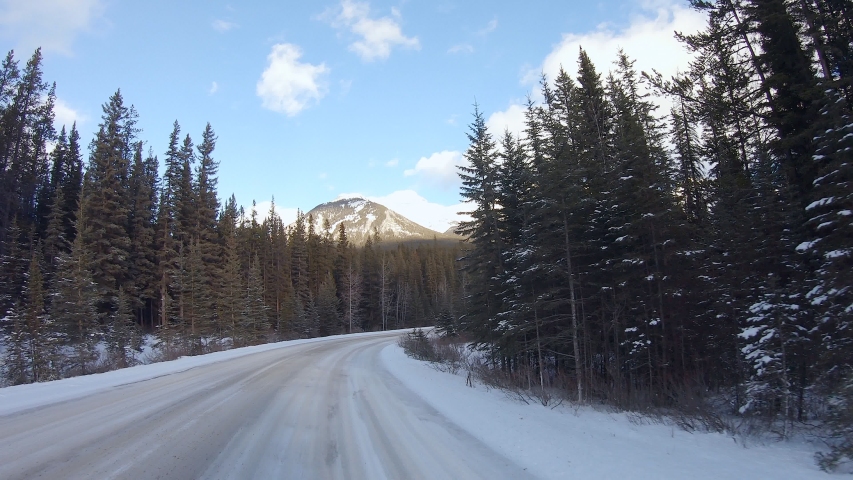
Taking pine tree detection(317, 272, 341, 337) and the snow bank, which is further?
pine tree detection(317, 272, 341, 337)

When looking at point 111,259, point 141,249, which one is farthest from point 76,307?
point 141,249

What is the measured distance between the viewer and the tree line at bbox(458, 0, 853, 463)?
855 centimetres

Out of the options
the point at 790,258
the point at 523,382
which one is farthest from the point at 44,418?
the point at 790,258

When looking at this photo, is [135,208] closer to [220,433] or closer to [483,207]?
[483,207]

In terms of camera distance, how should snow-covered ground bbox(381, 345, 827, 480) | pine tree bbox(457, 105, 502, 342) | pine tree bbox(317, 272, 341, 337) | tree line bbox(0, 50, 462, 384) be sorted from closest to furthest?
1. snow-covered ground bbox(381, 345, 827, 480)
2. pine tree bbox(457, 105, 502, 342)
3. tree line bbox(0, 50, 462, 384)
4. pine tree bbox(317, 272, 341, 337)

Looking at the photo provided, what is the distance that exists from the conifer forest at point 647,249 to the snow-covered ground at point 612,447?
0.96 m

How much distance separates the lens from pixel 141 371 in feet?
44.8

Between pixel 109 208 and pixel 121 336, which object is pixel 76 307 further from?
pixel 109 208

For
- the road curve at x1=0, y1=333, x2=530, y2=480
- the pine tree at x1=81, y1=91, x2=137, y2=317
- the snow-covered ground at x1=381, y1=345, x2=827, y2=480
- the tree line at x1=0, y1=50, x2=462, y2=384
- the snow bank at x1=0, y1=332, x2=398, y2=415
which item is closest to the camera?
the road curve at x1=0, y1=333, x2=530, y2=480

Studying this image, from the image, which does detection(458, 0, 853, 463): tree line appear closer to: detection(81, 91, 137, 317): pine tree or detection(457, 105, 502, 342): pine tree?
detection(457, 105, 502, 342): pine tree

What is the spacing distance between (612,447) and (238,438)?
556 cm

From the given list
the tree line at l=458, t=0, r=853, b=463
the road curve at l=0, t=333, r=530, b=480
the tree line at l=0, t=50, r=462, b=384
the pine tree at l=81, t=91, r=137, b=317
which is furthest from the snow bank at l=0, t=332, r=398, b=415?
the pine tree at l=81, t=91, r=137, b=317

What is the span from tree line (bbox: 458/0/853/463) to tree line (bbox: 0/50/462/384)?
1862 cm

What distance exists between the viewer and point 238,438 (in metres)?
6.11
